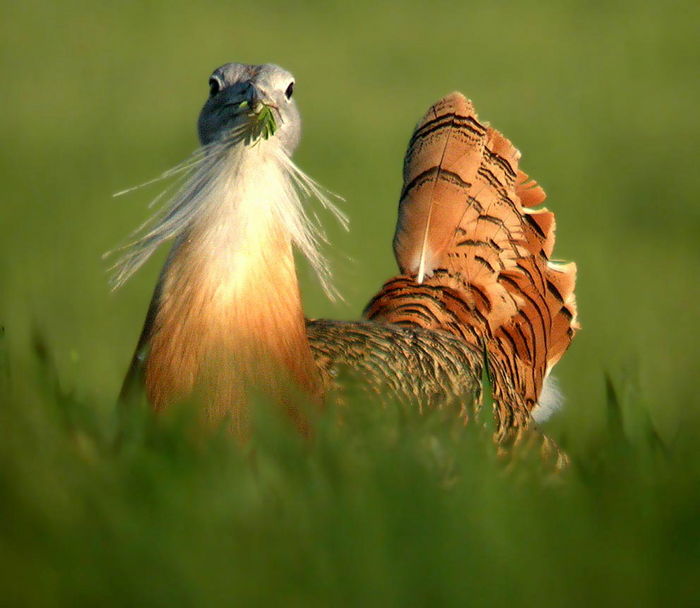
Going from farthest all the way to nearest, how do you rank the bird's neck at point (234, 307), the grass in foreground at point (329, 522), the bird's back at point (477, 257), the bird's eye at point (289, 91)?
the bird's back at point (477, 257), the bird's eye at point (289, 91), the bird's neck at point (234, 307), the grass in foreground at point (329, 522)

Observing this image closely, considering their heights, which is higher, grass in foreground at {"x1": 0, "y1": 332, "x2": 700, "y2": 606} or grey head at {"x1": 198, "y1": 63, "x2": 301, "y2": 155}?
grey head at {"x1": 198, "y1": 63, "x2": 301, "y2": 155}

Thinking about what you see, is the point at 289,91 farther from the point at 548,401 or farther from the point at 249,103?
the point at 548,401

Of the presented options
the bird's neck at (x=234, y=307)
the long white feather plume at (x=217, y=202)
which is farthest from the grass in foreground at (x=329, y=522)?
the long white feather plume at (x=217, y=202)

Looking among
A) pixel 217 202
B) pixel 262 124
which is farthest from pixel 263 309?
pixel 262 124

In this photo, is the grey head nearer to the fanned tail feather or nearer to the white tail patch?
the fanned tail feather

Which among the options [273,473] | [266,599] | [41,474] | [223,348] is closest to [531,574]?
[266,599]

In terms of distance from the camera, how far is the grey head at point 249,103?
2.06 metres

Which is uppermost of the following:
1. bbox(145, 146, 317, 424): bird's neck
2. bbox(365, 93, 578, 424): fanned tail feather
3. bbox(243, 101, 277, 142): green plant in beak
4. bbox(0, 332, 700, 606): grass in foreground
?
bbox(365, 93, 578, 424): fanned tail feather

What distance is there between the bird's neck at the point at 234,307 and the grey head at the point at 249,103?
0.26 feet

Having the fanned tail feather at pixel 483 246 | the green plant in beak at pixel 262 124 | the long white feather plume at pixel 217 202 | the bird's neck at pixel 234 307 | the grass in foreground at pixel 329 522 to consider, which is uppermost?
the fanned tail feather at pixel 483 246

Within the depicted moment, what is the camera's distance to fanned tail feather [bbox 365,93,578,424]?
320 cm

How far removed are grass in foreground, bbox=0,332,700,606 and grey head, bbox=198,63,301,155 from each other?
0.93 m

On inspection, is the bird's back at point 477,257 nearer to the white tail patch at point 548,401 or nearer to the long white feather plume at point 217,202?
the white tail patch at point 548,401

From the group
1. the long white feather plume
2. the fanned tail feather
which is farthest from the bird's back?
the long white feather plume
